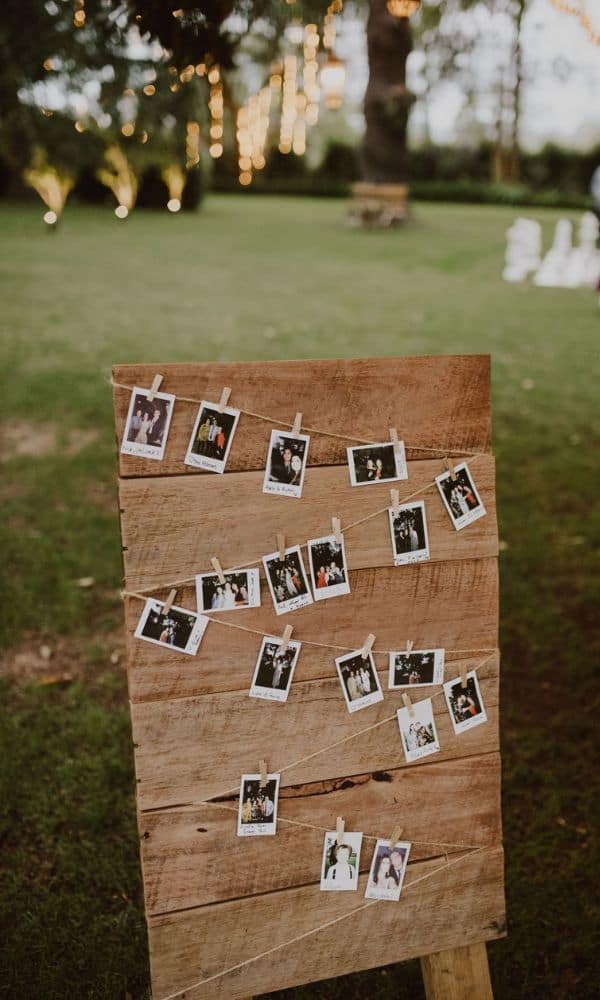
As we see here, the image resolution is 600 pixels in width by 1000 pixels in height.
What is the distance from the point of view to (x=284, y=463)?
5.11ft

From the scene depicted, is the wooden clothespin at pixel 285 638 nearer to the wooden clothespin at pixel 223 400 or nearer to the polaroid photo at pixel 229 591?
the polaroid photo at pixel 229 591

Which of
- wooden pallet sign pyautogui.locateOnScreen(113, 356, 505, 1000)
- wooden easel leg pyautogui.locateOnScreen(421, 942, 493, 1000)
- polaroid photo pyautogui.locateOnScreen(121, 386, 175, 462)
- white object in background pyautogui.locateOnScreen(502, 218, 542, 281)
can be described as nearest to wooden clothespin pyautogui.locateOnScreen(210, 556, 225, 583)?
wooden pallet sign pyautogui.locateOnScreen(113, 356, 505, 1000)

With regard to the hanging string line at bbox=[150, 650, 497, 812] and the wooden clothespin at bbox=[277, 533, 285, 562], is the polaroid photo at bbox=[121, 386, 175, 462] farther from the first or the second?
the hanging string line at bbox=[150, 650, 497, 812]

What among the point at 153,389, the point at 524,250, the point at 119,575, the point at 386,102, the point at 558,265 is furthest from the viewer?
the point at 386,102

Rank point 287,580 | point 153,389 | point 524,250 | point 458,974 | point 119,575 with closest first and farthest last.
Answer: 1. point 153,389
2. point 287,580
3. point 458,974
4. point 119,575
5. point 524,250

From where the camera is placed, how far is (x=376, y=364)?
5.23ft

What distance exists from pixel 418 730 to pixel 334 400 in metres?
0.71

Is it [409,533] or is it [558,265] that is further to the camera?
[558,265]

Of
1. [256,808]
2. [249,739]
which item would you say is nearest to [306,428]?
[249,739]

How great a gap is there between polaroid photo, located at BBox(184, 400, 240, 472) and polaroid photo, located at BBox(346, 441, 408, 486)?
0.80 feet

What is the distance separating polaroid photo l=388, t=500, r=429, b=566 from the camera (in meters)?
1.64

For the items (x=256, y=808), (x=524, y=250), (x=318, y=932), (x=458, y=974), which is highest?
(x=256, y=808)

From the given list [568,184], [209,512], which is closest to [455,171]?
[568,184]

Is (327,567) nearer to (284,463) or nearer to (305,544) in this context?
(305,544)
